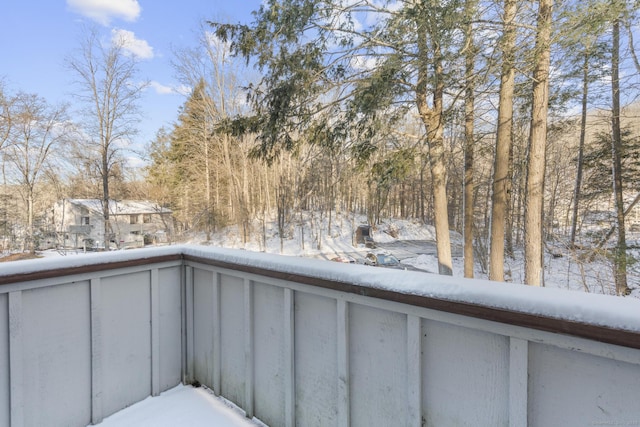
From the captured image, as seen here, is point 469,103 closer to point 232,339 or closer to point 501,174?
point 501,174

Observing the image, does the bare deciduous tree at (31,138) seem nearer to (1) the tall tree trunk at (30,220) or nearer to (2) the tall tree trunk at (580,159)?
(1) the tall tree trunk at (30,220)

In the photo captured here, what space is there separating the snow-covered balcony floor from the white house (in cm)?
1877

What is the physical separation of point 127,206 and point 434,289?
25.6 m

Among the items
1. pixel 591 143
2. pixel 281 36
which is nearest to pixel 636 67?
pixel 591 143

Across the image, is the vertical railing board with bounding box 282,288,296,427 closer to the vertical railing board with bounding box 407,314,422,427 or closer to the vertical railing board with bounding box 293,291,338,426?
the vertical railing board with bounding box 293,291,338,426

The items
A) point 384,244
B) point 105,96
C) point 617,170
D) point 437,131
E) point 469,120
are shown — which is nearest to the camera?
point 437,131

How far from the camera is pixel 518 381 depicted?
3.20ft

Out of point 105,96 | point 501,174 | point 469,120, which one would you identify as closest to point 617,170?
point 501,174

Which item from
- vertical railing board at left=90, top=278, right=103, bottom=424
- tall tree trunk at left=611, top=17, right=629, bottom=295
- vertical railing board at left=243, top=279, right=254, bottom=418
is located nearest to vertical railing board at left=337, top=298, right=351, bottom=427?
vertical railing board at left=243, top=279, right=254, bottom=418

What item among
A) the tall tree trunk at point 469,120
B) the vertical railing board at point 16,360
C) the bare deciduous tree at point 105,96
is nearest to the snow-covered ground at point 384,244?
the tall tree trunk at point 469,120

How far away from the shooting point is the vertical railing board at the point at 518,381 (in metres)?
0.96

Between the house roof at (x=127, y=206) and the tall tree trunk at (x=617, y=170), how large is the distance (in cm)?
2159

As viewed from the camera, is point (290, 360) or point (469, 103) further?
point (469, 103)

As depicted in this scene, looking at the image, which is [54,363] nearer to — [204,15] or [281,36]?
[281,36]
